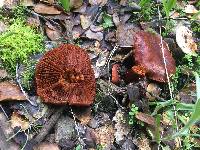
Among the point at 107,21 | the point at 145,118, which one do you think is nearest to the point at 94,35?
the point at 107,21

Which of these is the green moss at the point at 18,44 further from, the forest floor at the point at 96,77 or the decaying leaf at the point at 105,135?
the decaying leaf at the point at 105,135

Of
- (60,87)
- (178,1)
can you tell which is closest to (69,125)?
(60,87)

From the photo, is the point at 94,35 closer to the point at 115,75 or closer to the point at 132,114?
the point at 115,75

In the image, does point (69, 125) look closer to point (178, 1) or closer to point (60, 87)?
point (60, 87)

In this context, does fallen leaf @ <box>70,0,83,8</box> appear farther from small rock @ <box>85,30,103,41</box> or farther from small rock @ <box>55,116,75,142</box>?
small rock @ <box>55,116,75,142</box>

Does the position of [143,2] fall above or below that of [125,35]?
above
